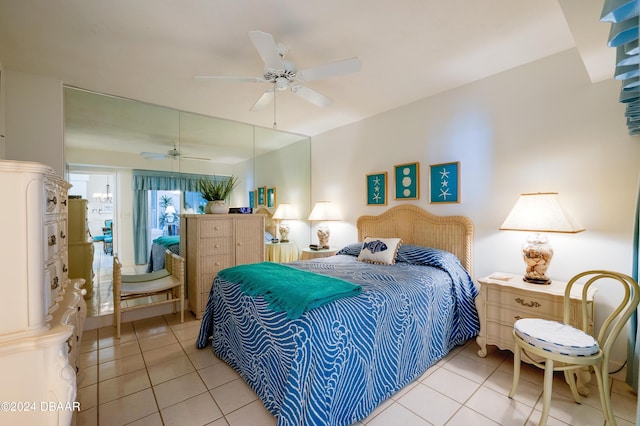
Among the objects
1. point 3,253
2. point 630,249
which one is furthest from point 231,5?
point 630,249

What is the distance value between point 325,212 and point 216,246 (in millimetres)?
Result: 1716

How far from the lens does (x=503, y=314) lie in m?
2.28

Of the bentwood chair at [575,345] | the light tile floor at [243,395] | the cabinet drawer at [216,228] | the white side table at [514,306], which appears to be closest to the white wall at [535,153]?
the white side table at [514,306]

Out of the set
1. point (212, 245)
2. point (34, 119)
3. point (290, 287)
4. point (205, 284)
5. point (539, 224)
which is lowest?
point (205, 284)

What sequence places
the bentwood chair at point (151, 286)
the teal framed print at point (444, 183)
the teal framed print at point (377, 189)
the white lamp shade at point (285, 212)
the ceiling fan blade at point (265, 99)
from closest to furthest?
the ceiling fan blade at point (265, 99) → the bentwood chair at point (151, 286) → the teal framed print at point (444, 183) → the teal framed print at point (377, 189) → the white lamp shade at point (285, 212)

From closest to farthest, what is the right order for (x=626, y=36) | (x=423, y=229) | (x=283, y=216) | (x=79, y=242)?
(x=626, y=36), (x=79, y=242), (x=423, y=229), (x=283, y=216)

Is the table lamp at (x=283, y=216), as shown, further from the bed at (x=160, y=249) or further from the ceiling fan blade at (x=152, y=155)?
the ceiling fan blade at (x=152, y=155)

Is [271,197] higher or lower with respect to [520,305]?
higher

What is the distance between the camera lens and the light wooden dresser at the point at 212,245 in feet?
10.7

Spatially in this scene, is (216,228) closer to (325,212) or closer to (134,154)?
(134,154)

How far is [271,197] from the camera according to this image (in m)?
4.42

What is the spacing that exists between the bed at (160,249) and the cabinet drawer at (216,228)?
22.0 inches

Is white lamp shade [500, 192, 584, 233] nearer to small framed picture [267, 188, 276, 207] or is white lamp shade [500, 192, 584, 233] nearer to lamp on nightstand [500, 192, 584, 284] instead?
lamp on nightstand [500, 192, 584, 284]

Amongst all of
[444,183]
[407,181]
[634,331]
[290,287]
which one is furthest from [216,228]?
[634,331]
